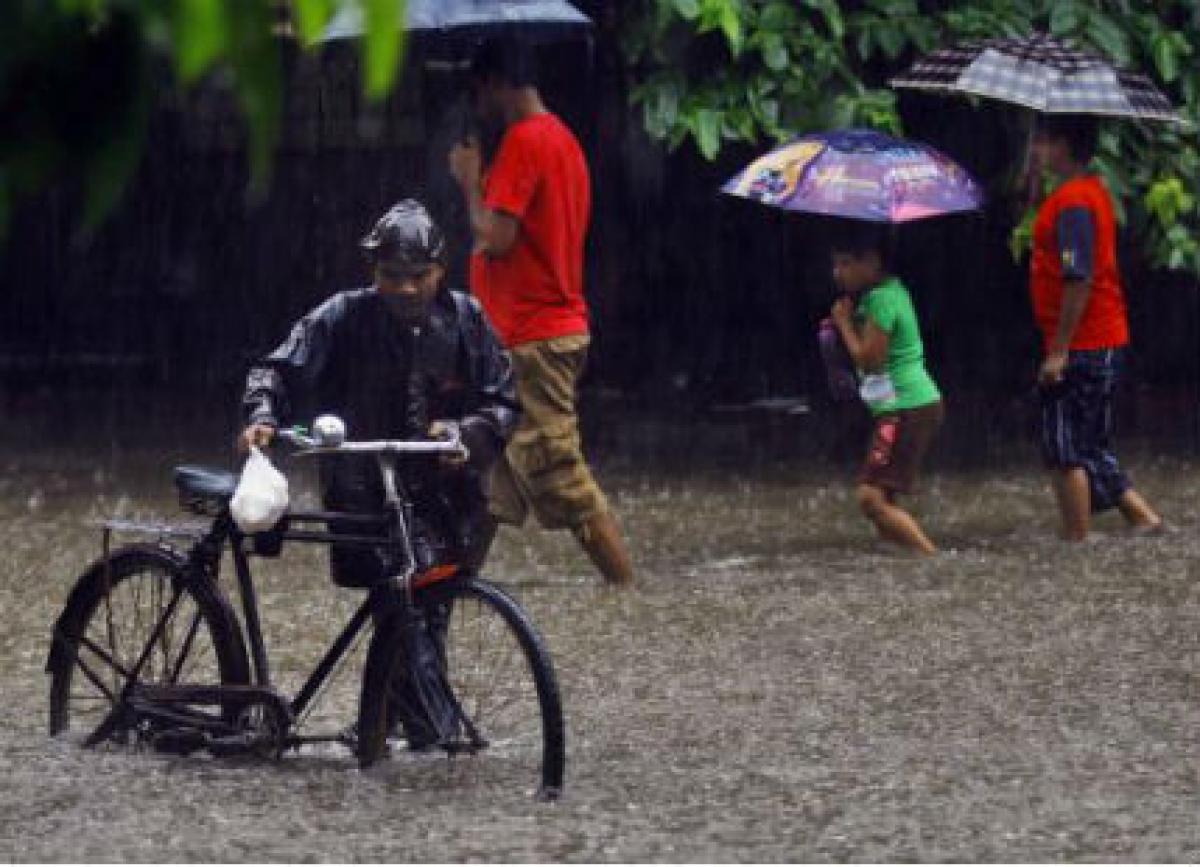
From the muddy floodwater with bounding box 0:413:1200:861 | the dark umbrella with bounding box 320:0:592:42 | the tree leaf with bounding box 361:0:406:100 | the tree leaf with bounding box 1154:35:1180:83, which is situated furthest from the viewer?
the tree leaf with bounding box 1154:35:1180:83

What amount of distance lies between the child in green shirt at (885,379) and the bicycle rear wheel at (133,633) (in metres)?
4.08

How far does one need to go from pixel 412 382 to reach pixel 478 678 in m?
0.72

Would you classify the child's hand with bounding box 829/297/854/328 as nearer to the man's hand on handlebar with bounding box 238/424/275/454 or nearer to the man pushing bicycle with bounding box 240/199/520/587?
the man pushing bicycle with bounding box 240/199/520/587

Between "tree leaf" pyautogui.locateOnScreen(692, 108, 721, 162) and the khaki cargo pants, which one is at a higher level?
"tree leaf" pyautogui.locateOnScreen(692, 108, 721, 162)

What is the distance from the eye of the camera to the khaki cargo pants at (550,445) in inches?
396

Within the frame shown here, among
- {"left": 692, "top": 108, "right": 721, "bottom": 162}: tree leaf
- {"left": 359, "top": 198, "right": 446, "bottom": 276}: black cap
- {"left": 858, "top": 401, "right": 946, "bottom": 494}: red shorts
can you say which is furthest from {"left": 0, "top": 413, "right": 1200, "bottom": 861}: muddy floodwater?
{"left": 692, "top": 108, "right": 721, "bottom": 162}: tree leaf

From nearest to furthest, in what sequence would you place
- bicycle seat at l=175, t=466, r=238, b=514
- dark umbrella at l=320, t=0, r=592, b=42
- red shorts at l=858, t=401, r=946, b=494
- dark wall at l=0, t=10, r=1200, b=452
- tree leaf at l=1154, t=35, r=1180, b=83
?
bicycle seat at l=175, t=466, r=238, b=514
dark umbrella at l=320, t=0, r=592, b=42
red shorts at l=858, t=401, r=946, b=494
tree leaf at l=1154, t=35, r=1180, b=83
dark wall at l=0, t=10, r=1200, b=452

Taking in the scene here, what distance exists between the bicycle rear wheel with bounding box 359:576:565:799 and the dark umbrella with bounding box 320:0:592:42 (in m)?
3.44

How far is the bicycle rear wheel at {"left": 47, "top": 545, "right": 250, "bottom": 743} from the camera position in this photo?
7035 millimetres

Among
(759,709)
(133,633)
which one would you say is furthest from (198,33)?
(759,709)

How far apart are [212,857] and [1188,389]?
10454 mm

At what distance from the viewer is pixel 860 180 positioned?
36.3 ft

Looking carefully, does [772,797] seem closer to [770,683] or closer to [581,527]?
[770,683]

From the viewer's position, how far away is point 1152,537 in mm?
11477
